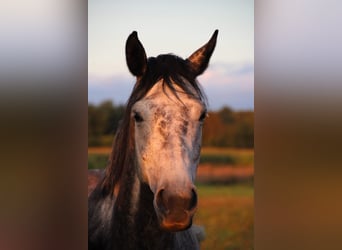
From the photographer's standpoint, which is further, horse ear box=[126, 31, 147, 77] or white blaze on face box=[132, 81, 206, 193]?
horse ear box=[126, 31, 147, 77]

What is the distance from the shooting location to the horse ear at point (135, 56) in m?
1.22

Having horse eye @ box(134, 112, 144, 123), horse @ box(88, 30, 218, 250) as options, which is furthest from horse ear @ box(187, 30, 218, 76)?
horse eye @ box(134, 112, 144, 123)

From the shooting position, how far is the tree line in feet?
4.37

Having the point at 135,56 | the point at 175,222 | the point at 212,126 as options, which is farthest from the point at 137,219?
the point at 135,56

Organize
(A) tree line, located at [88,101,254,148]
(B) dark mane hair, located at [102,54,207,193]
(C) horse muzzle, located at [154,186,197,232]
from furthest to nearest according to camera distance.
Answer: (A) tree line, located at [88,101,254,148] → (B) dark mane hair, located at [102,54,207,193] → (C) horse muzzle, located at [154,186,197,232]

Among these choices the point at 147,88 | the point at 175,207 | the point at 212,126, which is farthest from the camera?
the point at 212,126

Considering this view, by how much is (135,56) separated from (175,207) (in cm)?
48

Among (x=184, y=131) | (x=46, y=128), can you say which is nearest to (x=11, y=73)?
(x=46, y=128)

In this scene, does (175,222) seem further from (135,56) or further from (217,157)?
(135,56)

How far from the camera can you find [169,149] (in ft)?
3.56

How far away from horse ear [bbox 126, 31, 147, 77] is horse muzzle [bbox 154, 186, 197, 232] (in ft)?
1.28

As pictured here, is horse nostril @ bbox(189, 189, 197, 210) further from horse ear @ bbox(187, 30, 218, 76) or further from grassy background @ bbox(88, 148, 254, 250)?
horse ear @ bbox(187, 30, 218, 76)

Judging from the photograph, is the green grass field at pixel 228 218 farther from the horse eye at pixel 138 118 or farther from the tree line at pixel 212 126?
the horse eye at pixel 138 118

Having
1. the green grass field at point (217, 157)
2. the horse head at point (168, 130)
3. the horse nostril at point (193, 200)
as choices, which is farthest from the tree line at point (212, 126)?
the horse nostril at point (193, 200)
